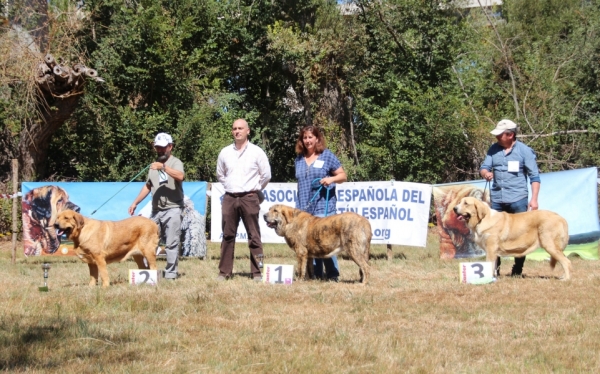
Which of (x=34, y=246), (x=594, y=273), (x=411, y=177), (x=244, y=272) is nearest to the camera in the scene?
(x=594, y=273)

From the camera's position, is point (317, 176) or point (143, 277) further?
point (317, 176)

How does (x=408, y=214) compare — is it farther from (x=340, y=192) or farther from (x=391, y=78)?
(x=391, y=78)

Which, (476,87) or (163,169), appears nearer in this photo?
(163,169)

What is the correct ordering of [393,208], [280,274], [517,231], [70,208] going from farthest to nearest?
[393,208], [70,208], [517,231], [280,274]

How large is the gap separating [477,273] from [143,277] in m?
3.87

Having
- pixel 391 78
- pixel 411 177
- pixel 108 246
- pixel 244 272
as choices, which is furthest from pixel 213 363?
pixel 391 78

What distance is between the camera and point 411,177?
1756cm

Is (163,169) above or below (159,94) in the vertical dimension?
below

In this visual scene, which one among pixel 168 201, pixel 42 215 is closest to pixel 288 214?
pixel 168 201

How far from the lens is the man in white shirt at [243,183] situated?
859 centimetres

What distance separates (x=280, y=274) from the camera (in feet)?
26.9

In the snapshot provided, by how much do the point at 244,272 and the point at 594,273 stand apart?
186 inches

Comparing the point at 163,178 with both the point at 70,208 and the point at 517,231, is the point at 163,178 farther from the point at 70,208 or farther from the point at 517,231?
the point at 517,231

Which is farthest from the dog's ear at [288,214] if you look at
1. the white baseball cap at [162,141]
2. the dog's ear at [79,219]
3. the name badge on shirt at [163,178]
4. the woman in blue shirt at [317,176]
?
the dog's ear at [79,219]
